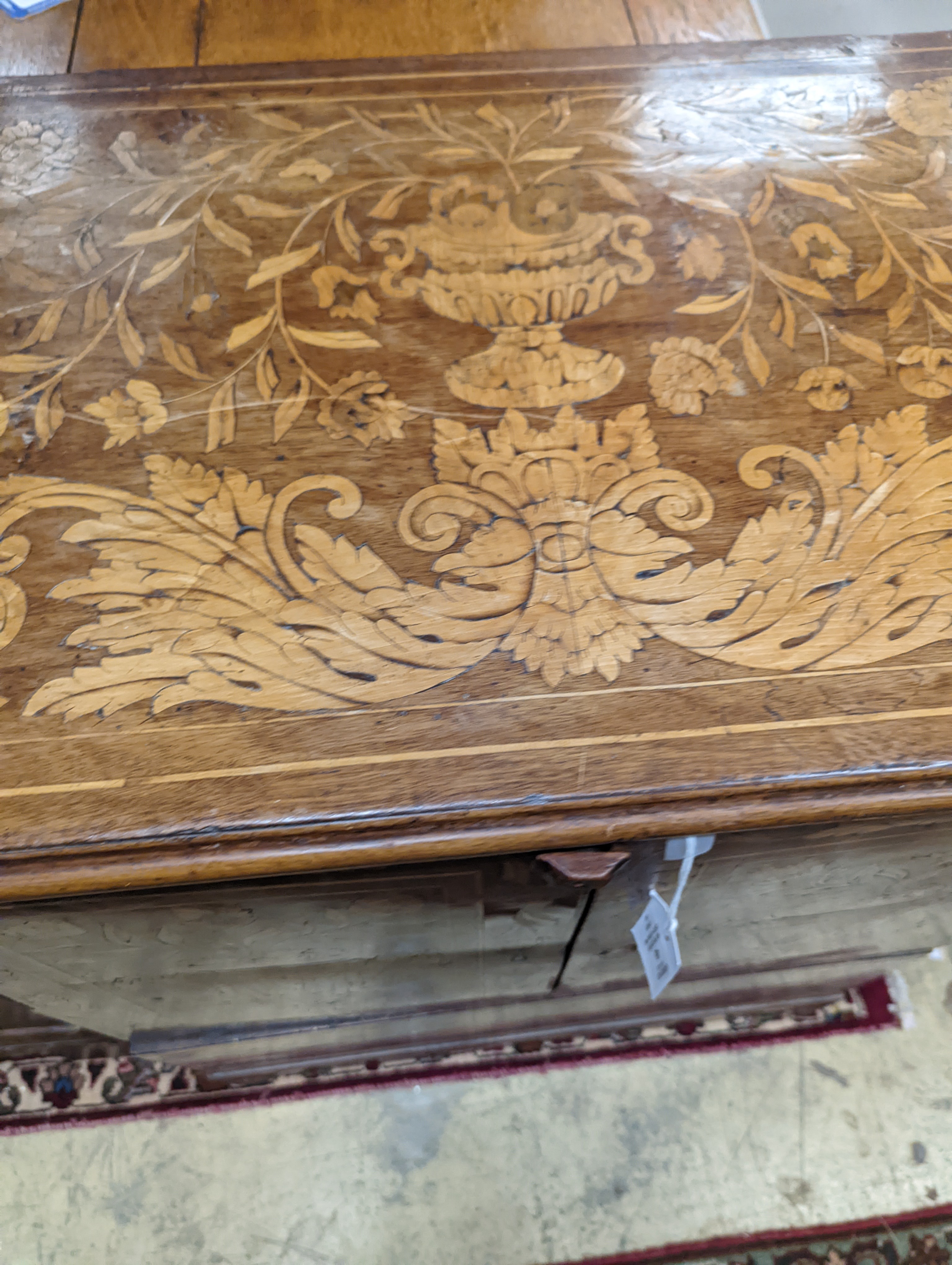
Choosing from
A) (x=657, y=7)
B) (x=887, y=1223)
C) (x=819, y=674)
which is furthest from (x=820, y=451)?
(x=887, y=1223)

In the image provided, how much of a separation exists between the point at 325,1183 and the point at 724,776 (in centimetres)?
78

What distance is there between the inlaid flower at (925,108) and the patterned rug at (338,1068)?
0.99 meters

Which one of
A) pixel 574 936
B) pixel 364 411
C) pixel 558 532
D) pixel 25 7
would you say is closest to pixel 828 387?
pixel 558 532

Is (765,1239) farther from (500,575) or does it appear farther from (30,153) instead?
(30,153)

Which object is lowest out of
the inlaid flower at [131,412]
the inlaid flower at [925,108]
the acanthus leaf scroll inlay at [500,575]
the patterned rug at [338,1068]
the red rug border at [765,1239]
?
the red rug border at [765,1239]

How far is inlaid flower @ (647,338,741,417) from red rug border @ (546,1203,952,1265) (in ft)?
2.96

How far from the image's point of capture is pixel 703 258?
0.70m

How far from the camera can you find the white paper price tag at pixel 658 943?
61 centimetres

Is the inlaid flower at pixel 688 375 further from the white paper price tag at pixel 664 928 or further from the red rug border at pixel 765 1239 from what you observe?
the red rug border at pixel 765 1239

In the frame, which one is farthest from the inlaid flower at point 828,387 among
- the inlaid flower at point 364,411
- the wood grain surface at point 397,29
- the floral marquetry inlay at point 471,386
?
the wood grain surface at point 397,29

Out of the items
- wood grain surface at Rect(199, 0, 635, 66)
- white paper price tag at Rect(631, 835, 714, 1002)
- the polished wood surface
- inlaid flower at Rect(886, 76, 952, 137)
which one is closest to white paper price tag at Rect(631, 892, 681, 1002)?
white paper price tag at Rect(631, 835, 714, 1002)

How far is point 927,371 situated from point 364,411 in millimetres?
453

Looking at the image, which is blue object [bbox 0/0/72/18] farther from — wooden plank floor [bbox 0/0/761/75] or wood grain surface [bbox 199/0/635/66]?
wood grain surface [bbox 199/0/635/66]

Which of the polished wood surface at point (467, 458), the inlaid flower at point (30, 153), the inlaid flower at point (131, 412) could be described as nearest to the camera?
the polished wood surface at point (467, 458)
